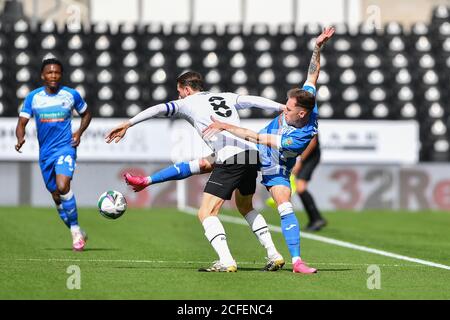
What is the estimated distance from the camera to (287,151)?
10.7m

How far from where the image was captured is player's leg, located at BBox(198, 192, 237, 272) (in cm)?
1064

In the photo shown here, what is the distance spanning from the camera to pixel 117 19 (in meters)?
29.0

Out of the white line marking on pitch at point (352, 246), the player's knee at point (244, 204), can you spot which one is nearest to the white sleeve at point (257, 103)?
the player's knee at point (244, 204)

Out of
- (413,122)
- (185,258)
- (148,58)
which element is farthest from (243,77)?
(185,258)

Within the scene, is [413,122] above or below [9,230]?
above

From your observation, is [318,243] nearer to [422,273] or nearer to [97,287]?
[422,273]

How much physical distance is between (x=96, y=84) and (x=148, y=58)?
1.35m

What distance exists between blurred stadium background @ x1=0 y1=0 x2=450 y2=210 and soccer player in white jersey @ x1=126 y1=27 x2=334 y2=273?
46.2 feet

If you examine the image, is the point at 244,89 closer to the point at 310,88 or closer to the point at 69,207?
the point at 69,207

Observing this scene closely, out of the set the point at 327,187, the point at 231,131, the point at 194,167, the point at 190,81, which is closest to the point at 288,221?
the point at 194,167

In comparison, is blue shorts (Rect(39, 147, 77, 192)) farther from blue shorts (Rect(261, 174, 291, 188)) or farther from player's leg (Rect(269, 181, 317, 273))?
player's leg (Rect(269, 181, 317, 273))

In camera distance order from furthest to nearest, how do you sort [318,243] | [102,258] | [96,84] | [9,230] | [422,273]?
[96,84] < [9,230] < [318,243] < [102,258] < [422,273]

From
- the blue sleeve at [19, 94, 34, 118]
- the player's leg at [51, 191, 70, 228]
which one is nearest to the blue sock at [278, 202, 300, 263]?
the player's leg at [51, 191, 70, 228]

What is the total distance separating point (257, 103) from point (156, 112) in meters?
0.93
